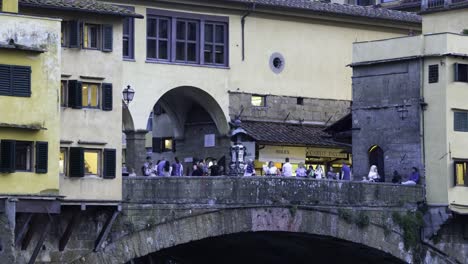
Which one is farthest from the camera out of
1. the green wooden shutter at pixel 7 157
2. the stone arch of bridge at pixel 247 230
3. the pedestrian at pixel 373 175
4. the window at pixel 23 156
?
the pedestrian at pixel 373 175

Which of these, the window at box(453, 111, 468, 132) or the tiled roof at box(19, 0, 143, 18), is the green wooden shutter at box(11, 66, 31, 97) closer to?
the tiled roof at box(19, 0, 143, 18)

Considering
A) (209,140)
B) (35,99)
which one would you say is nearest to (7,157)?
(35,99)

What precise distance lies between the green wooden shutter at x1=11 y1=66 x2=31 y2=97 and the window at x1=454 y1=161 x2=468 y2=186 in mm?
22597

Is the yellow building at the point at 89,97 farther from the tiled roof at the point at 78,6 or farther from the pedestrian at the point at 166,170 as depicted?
the pedestrian at the point at 166,170

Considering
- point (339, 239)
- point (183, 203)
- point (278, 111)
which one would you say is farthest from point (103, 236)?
point (278, 111)

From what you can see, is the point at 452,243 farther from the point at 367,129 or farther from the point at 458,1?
the point at 458,1

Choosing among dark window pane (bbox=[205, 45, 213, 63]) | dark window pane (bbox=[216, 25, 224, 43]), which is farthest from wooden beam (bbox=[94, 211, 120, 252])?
dark window pane (bbox=[216, 25, 224, 43])

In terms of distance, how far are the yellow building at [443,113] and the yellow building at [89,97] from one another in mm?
16908

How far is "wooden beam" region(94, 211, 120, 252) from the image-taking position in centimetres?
6888

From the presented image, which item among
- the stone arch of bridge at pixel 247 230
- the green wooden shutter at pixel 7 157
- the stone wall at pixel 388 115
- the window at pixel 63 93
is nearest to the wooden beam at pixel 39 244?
the stone arch of bridge at pixel 247 230

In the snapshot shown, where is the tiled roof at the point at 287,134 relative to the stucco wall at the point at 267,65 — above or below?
below

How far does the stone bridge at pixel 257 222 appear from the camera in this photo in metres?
69.7

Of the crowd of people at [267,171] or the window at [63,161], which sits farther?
the crowd of people at [267,171]

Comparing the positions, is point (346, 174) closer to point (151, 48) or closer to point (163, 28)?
point (151, 48)
